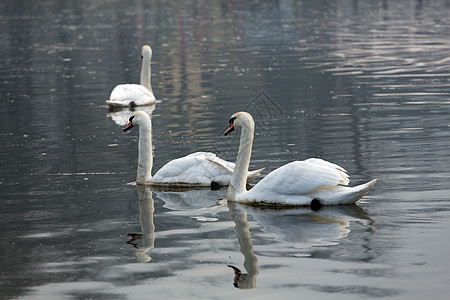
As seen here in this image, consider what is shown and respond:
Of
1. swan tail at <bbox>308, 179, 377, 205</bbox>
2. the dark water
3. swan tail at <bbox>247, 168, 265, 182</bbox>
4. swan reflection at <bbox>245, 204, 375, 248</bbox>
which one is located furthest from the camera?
swan tail at <bbox>247, 168, 265, 182</bbox>

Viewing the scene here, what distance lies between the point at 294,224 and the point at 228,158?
4.72 meters

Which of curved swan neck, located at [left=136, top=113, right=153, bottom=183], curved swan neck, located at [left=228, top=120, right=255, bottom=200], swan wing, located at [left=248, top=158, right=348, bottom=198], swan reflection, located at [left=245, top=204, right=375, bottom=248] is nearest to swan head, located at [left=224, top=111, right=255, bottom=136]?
curved swan neck, located at [left=228, top=120, right=255, bottom=200]

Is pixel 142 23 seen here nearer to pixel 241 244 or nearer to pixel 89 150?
pixel 89 150

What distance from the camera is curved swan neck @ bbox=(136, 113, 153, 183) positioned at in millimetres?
14031

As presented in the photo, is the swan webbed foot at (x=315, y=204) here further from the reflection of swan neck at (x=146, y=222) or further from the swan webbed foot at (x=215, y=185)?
the swan webbed foot at (x=215, y=185)

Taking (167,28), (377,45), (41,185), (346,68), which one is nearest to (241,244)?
(41,185)

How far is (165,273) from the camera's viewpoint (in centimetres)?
930

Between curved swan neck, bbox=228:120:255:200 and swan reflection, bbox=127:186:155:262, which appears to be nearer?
swan reflection, bbox=127:186:155:262

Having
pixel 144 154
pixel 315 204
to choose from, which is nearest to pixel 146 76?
pixel 144 154

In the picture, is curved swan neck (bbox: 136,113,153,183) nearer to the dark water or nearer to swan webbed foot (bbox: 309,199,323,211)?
the dark water

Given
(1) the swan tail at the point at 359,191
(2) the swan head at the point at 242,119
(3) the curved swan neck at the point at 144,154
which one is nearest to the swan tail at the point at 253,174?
(2) the swan head at the point at 242,119

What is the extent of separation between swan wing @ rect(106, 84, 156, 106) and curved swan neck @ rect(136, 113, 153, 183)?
9.44 meters

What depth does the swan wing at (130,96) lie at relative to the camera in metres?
23.8

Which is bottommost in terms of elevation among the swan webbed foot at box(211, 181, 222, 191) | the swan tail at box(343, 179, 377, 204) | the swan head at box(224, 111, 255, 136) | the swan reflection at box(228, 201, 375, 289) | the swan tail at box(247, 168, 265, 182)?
the swan webbed foot at box(211, 181, 222, 191)
